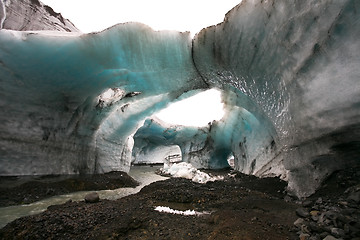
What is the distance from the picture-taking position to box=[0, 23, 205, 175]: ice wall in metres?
5.01

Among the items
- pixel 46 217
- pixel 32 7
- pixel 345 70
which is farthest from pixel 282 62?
pixel 32 7

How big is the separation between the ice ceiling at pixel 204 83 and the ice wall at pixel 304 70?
0.7 inches

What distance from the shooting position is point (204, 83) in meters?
7.84

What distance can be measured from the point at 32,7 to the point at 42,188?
584 centimetres

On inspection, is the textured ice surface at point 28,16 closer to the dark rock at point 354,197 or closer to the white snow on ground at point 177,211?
the white snow on ground at point 177,211

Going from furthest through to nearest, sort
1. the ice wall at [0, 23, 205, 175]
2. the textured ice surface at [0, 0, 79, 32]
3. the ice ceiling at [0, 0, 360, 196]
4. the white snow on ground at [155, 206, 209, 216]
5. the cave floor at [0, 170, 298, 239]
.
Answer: the textured ice surface at [0, 0, 79, 32], the ice wall at [0, 23, 205, 175], the white snow on ground at [155, 206, 209, 216], the ice ceiling at [0, 0, 360, 196], the cave floor at [0, 170, 298, 239]

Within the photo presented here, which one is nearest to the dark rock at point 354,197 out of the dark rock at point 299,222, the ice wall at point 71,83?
the dark rock at point 299,222

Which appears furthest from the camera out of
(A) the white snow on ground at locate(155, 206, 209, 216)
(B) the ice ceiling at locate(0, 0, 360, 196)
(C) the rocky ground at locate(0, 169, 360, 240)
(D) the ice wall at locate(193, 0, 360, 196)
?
(A) the white snow on ground at locate(155, 206, 209, 216)

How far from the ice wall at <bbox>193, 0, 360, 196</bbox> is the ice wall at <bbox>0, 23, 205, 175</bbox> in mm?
1914

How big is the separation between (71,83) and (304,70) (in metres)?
6.56

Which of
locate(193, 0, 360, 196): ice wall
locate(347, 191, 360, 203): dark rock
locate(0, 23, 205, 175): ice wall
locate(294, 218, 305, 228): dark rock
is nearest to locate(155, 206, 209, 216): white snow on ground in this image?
locate(294, 218, 305, 228): dark rock

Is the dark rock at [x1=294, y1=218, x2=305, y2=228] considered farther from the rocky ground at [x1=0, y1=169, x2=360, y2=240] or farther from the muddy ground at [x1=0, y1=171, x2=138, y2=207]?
the muddy ground at [x1=0, y1=171, x2=138, y2=207]

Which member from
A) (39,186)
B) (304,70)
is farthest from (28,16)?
(304,70)

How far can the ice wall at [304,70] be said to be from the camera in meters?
2.59
